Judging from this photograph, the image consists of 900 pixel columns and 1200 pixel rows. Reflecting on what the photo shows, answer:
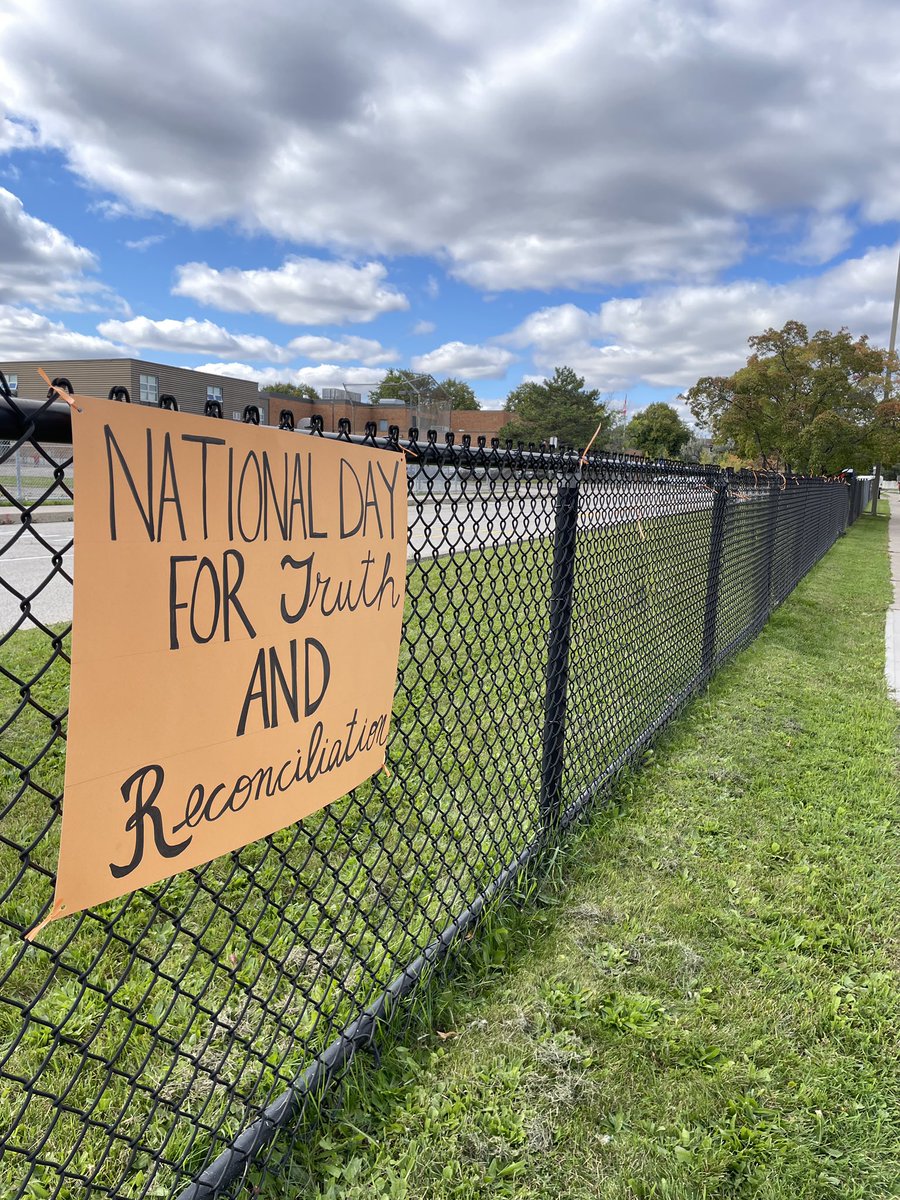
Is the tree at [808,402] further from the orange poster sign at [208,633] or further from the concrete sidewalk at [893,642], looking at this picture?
the orange poster sign at [208,633]

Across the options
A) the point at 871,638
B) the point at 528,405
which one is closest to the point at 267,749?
the point at 871,638

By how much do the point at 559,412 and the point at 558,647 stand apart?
223 ft

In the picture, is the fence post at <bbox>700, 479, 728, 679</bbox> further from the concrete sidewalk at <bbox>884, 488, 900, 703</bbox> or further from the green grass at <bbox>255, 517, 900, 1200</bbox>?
the green grass at <bbox>255, 517, 900, 1200</bbox>

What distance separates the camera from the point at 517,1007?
223 cm

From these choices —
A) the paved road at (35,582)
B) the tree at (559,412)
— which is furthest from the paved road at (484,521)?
the tree at (559,412)

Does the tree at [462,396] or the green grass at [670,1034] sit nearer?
the green grass at [670,1034]

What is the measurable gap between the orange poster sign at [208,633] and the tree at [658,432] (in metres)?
70.8

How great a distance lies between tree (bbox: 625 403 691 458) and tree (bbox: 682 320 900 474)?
4389cm

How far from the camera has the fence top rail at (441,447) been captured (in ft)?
3.49

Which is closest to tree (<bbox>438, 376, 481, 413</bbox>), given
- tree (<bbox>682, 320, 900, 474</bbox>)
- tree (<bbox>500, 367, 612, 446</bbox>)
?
tree (<bbox>500, 367, 612, 446</bbox>)

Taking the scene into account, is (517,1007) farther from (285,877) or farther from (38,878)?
(38,878)

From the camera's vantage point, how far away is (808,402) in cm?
2492

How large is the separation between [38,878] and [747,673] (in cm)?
494

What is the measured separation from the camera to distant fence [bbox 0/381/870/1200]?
63.9 inches
